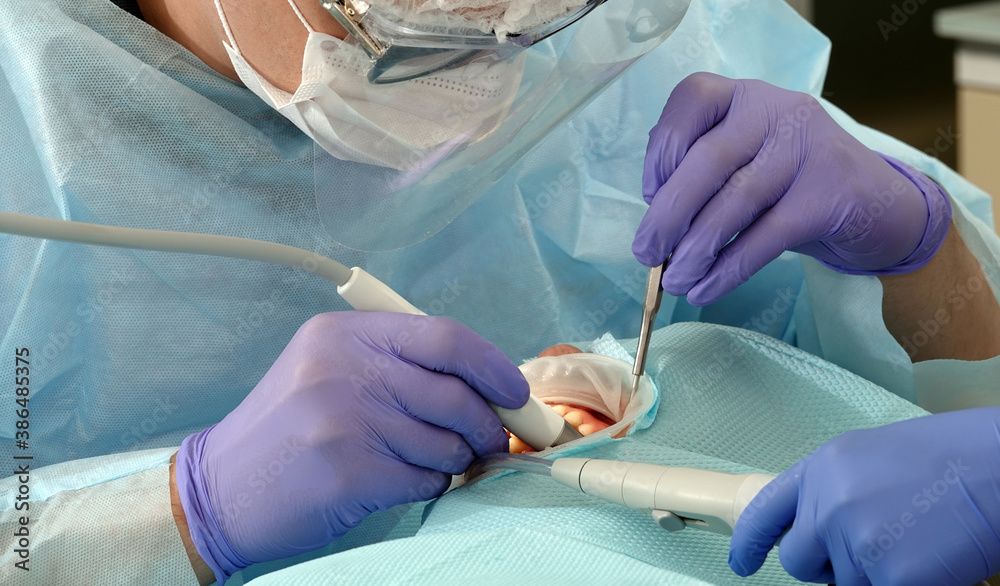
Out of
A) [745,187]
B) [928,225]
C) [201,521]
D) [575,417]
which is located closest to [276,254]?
[201,521]

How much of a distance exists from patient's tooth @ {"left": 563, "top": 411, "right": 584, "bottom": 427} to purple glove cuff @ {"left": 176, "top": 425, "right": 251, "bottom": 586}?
0.45 m

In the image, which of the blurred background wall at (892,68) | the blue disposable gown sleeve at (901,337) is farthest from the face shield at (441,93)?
the blurred background wall at (892,68)

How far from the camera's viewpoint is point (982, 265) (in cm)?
140

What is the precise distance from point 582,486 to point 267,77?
2.00ft

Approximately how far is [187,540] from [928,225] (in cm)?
110

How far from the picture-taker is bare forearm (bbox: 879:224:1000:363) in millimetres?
1363

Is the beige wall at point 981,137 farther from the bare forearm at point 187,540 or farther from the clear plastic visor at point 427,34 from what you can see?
the bare forearm at point 187,540

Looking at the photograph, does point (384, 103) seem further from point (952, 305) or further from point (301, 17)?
point (952, 305)

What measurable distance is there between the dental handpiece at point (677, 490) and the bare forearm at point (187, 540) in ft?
1.51

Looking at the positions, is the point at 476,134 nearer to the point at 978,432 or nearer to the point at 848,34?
the point at 978,432

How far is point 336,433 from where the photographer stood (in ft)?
3.27

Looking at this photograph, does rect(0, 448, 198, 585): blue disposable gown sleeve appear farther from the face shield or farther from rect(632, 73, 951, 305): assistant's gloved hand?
rect(632, 73, 951, 305): assistant's gloved hand

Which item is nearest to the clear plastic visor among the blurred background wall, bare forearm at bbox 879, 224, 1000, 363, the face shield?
the face shield

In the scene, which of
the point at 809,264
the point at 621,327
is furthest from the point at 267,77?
the point at 809,264
